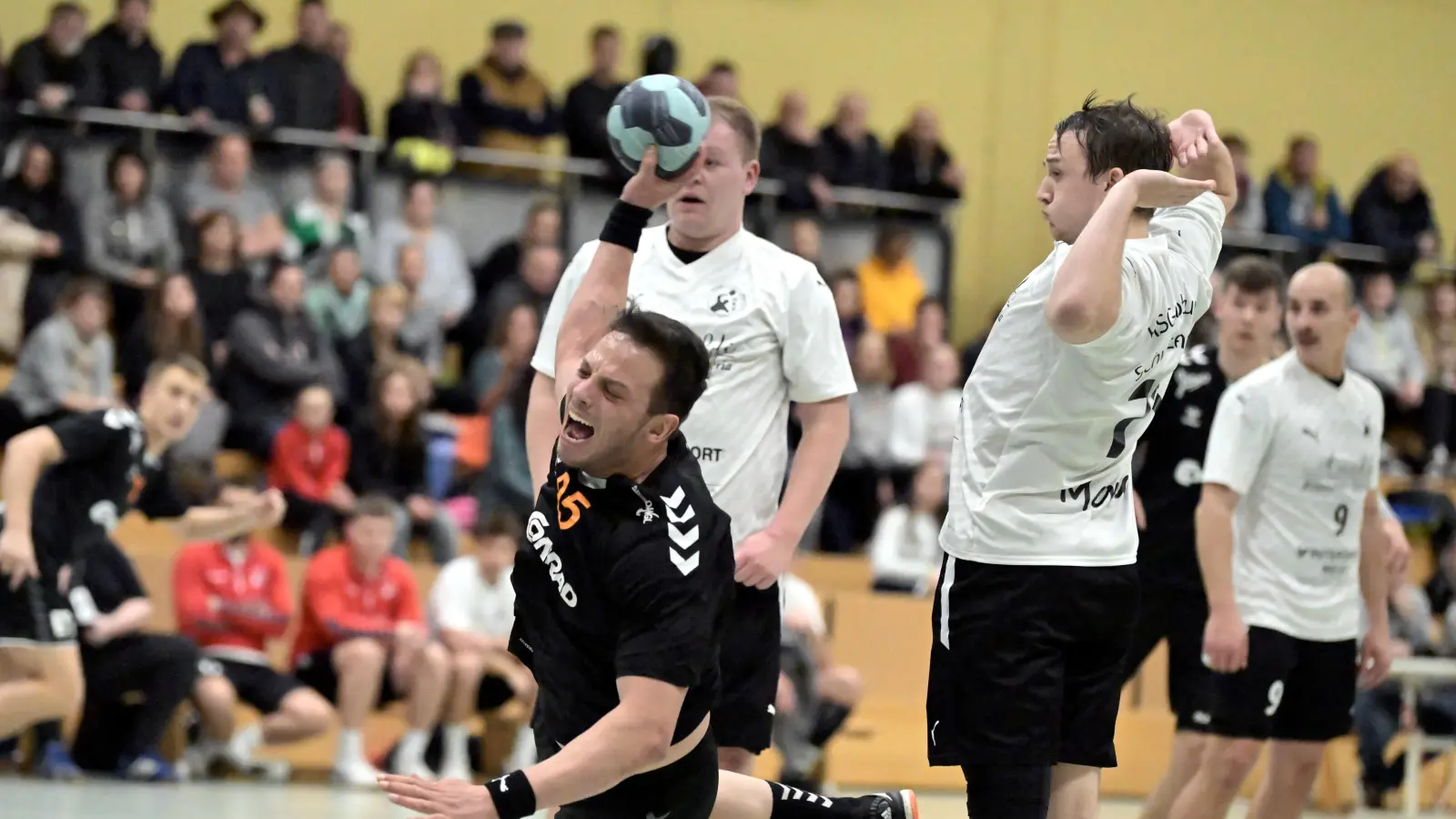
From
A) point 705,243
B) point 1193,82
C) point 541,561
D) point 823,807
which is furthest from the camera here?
point 1193,82

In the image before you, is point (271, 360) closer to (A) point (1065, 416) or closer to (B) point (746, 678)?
(B) point (746, 678)

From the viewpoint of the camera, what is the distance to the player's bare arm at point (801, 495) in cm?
489

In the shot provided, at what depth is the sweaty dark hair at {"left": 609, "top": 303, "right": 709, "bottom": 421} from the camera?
3.71 meters

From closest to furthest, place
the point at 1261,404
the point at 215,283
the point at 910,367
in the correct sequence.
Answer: the point at 1261,404, the point at 215,283, the point at 910,367

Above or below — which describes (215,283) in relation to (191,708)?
above

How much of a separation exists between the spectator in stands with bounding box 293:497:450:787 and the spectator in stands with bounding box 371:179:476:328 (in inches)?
115

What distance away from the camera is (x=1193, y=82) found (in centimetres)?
1780

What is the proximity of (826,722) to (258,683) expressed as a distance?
320 centimetres

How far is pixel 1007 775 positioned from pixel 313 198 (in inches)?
387

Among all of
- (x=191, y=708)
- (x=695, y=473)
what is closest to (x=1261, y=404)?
(x=695, y=473)

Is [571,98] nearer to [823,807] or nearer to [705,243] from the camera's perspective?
[705,243]

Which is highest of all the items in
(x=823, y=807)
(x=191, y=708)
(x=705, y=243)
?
(x=705, y=243)

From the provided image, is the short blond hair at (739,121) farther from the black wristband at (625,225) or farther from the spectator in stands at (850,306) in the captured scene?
the spectator in stands at (850,306)

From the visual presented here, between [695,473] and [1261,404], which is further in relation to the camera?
[1261,404]
